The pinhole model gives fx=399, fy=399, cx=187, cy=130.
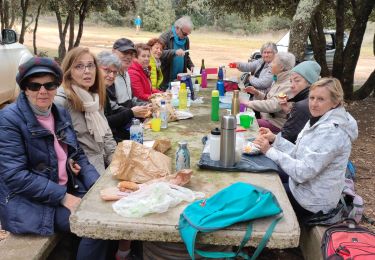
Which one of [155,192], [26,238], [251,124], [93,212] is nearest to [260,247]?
[155,192]

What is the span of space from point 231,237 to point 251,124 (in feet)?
6.54

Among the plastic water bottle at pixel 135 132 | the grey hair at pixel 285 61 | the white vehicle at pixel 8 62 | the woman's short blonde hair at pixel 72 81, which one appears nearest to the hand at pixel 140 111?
the woman's short blonde hair at pixel 72 81

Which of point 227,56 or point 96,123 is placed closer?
point 96,123

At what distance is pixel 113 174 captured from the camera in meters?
2.40

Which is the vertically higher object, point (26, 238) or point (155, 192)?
point (155, 192)

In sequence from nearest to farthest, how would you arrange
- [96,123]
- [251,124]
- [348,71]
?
1. [96,123]
2. [251,124]
3. [348,71]

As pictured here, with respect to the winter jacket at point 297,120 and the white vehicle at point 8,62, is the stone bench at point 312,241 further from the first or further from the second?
the white vehicle at point 8,62

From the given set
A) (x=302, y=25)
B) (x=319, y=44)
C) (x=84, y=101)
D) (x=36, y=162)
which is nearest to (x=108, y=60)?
(x=84, y=101)

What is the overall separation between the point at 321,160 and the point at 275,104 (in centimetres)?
203

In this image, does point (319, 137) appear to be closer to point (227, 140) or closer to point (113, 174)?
point (227, 140)

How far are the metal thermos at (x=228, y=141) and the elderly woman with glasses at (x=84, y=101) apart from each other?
41.5 inches

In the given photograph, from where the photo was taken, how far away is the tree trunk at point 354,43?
894 centimetres

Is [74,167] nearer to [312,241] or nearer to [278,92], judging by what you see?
[312,241]

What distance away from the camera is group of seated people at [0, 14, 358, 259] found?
2340 mm
